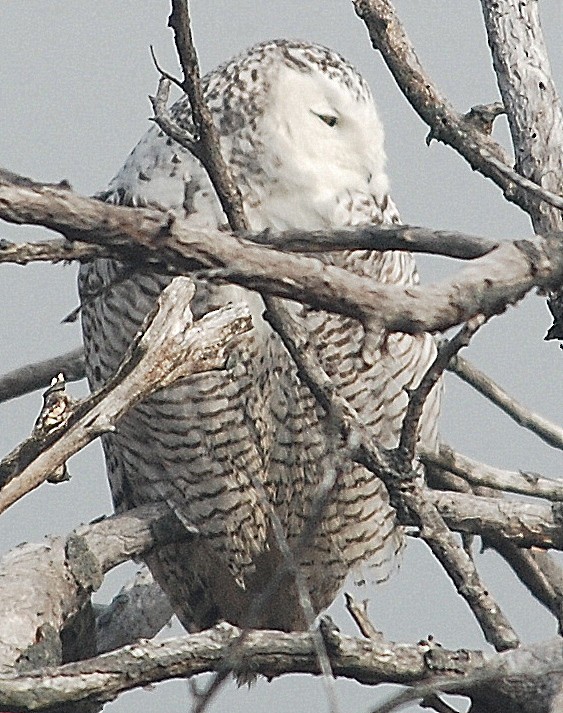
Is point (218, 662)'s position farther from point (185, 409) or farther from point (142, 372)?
point (185, 409)

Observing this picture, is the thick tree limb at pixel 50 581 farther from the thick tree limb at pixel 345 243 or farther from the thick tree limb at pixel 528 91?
the thick tree limb at pixel 345 243

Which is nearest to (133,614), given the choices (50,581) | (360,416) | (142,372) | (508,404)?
(360,416)

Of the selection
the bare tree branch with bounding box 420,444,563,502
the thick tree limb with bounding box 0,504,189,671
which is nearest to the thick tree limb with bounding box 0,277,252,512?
the thick tree limb with bounding box 0,504,189,671

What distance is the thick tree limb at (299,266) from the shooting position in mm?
1154

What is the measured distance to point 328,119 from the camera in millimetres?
3025

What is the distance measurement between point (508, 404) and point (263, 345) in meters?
0.55

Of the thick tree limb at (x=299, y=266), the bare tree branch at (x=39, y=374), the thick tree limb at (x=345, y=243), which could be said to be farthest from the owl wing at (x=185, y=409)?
the thick tree limb at (x=299, y=266)

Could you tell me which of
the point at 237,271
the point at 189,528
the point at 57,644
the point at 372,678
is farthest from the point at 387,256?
the point at 237,271

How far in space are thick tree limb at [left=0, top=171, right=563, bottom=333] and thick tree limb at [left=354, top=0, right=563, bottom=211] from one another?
3.98 feet

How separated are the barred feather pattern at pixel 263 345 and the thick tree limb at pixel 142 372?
0.79 meters

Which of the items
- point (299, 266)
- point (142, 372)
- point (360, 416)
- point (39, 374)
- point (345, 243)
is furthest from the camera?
point (39, 374)

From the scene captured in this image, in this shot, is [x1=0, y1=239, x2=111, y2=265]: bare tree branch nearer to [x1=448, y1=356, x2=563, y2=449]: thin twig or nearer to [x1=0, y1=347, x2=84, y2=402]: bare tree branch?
[x1=448, y1=356, x2=563, y2=449]: thin twig

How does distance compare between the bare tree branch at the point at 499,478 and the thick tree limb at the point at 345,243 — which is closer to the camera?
the thick tree limb at the point at 345,243

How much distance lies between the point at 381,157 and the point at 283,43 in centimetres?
35
